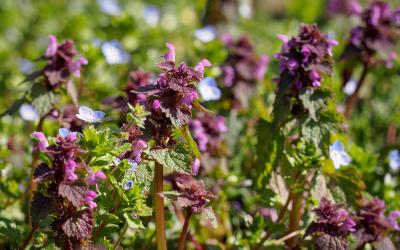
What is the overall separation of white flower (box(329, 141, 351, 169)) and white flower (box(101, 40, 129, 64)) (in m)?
1.74

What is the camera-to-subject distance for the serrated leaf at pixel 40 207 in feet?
6.40

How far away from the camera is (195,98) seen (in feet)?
7.17

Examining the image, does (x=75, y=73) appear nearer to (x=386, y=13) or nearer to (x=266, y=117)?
(x=266, y=117)

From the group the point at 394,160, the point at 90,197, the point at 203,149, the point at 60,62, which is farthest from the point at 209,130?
the point at 90,197

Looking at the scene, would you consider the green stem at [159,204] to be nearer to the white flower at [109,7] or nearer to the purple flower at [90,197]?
the purple flower at [90,197]

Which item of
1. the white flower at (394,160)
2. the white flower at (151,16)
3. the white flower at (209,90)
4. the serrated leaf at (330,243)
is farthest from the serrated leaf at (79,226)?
the white flower at (151,16)

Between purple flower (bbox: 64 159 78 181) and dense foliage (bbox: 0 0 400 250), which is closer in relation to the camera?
purple flower (bbox: 64 159 78 181)

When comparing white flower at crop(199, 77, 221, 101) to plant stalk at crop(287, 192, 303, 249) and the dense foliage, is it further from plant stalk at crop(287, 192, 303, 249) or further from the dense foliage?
plant stalk at crop(287, 192, 303, 249)

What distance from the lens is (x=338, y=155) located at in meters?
2.70

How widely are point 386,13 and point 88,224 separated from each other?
2226 millimetres

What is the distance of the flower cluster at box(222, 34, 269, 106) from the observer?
3.84m

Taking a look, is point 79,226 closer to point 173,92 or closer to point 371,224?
point 173,92

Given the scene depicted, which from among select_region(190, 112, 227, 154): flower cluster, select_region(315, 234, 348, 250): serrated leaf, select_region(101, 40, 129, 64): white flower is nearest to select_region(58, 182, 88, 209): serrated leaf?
select_region(315, 234, 348, 250): serrated leaf

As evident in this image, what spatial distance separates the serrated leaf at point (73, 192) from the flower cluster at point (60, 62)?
36.8 inches
